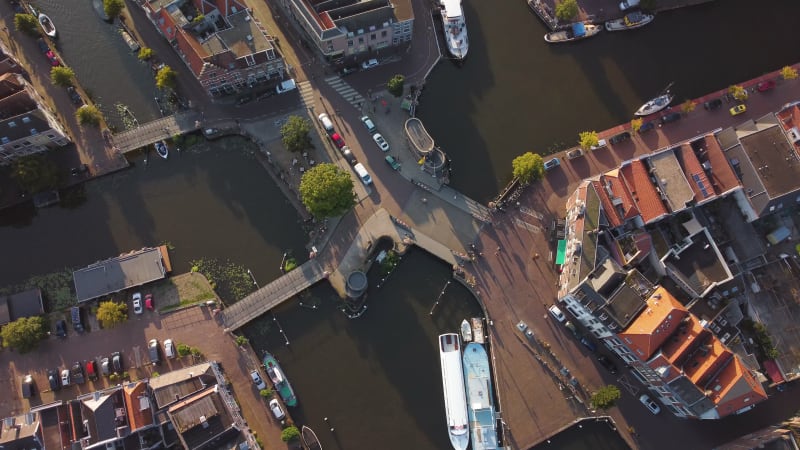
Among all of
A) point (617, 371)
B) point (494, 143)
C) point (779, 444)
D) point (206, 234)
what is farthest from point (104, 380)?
point (779, 444)

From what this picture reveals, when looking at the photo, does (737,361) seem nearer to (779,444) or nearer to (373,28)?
(779,444)

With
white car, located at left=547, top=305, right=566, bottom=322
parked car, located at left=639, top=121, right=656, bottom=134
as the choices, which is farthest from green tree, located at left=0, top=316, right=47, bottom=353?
parked car, located at left=639, top=121, right=656, bottom=134

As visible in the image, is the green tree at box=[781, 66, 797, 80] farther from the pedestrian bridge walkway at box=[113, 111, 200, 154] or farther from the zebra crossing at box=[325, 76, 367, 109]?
the pedestrian bridge walkway at box=[113, 111, 200, 154]

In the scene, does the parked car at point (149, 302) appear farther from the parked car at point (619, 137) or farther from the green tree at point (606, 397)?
the parked car at point (619, 137)

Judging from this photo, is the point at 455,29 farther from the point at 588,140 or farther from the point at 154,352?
the point at 154,352

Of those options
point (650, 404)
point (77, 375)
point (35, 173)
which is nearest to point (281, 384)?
point (77, 375)

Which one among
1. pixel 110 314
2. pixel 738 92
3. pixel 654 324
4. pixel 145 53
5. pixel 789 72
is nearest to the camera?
pixel 654 324
